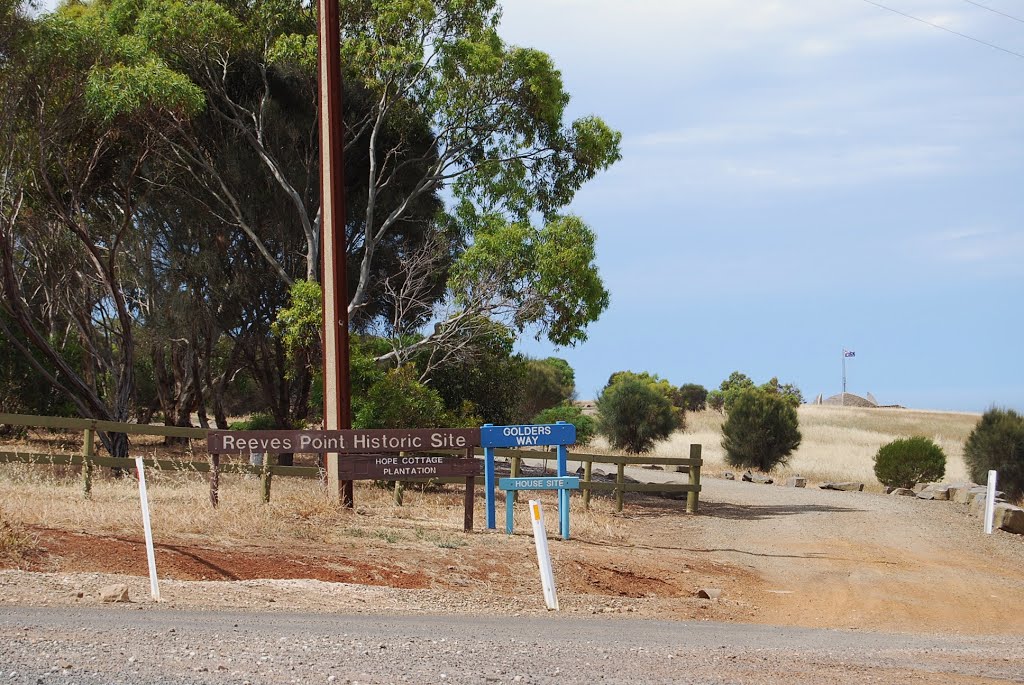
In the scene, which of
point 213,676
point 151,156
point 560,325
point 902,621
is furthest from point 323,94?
point 213,676

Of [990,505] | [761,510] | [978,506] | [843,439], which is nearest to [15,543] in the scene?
[761,510]

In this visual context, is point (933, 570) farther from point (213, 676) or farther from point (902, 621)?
point (213, 676)

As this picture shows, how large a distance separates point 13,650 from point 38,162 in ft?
63.9

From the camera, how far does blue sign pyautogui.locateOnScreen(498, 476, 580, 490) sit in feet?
55.8

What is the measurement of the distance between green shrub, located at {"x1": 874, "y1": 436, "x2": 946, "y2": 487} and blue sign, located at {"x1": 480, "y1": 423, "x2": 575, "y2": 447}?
68.0 feet

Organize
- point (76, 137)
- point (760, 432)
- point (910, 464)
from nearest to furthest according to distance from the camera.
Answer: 1. point (76, 137)
2. point (910, 464)
3. point (760, 432)

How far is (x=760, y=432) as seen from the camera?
4206 cm

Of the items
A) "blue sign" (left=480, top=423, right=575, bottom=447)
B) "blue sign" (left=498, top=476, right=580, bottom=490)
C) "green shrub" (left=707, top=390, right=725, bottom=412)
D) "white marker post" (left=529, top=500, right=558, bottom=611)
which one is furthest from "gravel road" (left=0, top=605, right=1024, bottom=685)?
"green shrub" (left=707, top=390, right=725, bottom=412)

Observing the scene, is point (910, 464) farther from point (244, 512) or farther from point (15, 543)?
point (15, 543)

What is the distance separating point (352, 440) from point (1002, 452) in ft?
75.9

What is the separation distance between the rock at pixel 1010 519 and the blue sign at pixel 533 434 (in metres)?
10.1

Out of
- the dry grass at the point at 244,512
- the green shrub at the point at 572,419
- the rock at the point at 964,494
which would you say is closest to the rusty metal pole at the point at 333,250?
the dry grass at the point at 244,512

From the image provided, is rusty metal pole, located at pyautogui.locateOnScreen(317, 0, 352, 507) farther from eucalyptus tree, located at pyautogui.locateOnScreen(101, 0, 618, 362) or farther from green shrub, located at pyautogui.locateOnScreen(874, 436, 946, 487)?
green shrub, located at pyautogui.locateOnScreen(874, 436, 946, 487)

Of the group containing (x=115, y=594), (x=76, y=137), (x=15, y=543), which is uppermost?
(x=76, y=137)
